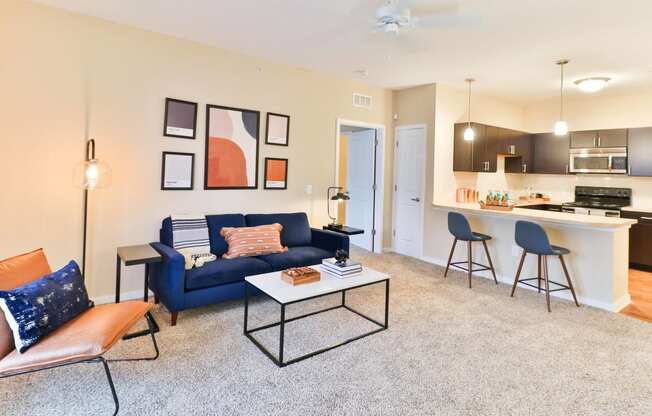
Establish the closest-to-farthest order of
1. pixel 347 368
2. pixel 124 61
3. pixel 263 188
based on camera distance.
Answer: pixel 347 368 < pixel 124 61 < pixel 263 188

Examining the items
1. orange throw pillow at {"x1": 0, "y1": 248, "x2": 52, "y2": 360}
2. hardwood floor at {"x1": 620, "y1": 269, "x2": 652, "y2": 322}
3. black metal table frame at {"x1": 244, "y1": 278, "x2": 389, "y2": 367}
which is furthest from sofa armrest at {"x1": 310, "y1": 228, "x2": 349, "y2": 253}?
hardwood floor at {"x1": 620, "y1": 269, "x2": 652, "y2": 322}

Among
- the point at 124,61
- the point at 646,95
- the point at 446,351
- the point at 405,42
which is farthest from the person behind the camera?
the point at 646,95

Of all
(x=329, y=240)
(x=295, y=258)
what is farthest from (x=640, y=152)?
(x=295, y=258)

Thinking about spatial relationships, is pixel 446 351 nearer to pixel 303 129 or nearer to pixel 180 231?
pixel 180 231

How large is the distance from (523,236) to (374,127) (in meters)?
2.79

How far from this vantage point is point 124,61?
3.47 m

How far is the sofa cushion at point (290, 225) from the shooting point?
4.13m

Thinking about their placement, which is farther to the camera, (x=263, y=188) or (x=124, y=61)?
(x=263, y=188)

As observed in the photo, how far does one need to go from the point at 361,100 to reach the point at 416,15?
238 centimetres

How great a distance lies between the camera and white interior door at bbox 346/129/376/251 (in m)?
5.88

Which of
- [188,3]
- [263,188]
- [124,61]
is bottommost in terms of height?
[263,188]

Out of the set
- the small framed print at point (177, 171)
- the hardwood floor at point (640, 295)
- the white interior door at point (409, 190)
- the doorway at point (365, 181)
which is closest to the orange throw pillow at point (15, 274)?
the small framed print at point (177, 171)

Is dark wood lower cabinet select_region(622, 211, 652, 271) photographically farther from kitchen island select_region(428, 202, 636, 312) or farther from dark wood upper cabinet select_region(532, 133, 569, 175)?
kitchen island select_region(428, 202, 636, 312)

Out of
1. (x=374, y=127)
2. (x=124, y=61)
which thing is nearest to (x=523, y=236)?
(x=374, y=127)
